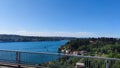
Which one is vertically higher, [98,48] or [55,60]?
[55,60]

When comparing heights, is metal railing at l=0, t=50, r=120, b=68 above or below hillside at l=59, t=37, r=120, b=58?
above

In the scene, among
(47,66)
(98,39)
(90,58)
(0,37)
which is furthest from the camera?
(98,39)

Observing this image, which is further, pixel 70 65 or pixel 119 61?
pixel 70 65

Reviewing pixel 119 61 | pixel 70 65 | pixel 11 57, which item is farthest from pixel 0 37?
pixel 119 61

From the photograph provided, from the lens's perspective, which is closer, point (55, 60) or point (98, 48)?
point (55, 60)

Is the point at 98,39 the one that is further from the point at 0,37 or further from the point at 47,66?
the point at 47,66

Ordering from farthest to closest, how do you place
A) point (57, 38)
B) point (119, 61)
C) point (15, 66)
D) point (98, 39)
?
point (57, 38), point (98, 39), point (15, 66), point (119, 61)

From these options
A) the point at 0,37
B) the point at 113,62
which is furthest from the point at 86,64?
the point at 0,37

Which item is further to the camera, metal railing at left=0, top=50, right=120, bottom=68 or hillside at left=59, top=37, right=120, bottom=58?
hillside at left=59, top=37, right=120, bottom=58
